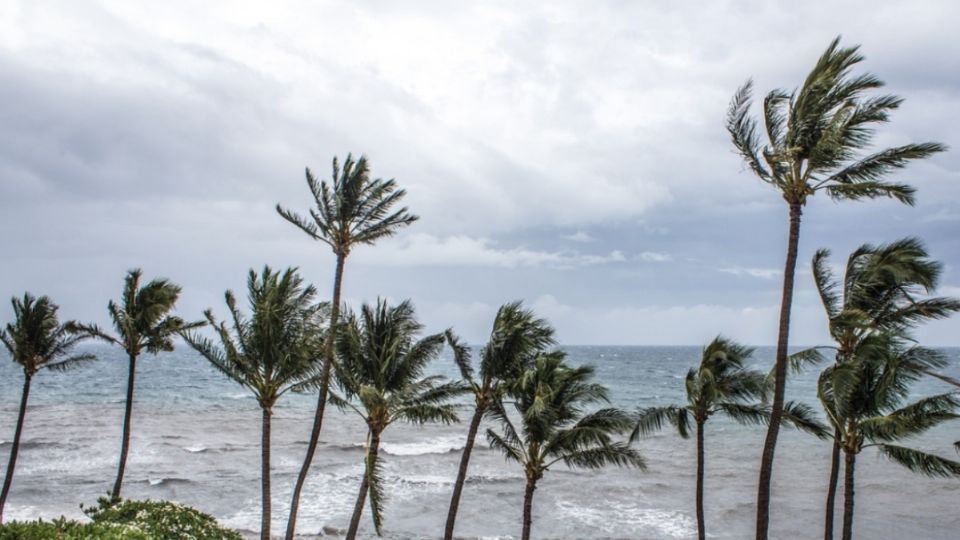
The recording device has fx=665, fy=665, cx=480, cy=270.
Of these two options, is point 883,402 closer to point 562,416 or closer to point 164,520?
point 562,416

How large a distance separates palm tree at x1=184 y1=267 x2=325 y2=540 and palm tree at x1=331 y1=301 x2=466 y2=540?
3.26ft

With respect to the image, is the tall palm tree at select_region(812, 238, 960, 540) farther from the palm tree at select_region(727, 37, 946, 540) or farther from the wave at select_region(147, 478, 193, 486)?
the wave at select_region(147, 478, 193, 486)

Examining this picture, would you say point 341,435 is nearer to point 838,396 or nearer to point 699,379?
point 699,379

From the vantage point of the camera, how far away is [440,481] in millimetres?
39469

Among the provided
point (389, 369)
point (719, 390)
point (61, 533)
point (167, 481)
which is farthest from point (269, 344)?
point (167, 481)

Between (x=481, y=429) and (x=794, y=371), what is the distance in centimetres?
4923

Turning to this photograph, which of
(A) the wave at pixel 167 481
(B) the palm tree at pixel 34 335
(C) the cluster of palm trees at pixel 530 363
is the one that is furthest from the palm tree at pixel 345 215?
(A) the wave at pixel 167 481

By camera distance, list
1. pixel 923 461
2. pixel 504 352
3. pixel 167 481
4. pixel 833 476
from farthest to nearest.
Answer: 1. pixel 167 481
2. pixel 504 352
3. pixel 833 476
4. pixel 923 461

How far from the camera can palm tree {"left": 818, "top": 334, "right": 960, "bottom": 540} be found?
43.9 ft

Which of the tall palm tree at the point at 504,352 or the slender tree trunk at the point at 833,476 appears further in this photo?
the tall palm tree at the point at 504,352

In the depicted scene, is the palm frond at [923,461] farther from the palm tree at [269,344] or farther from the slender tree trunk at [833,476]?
the palm tree at [269,344]

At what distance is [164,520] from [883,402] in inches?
635

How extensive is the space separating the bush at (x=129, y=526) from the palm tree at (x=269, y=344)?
227 cm

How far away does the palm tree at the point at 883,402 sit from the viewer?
43.9ft
